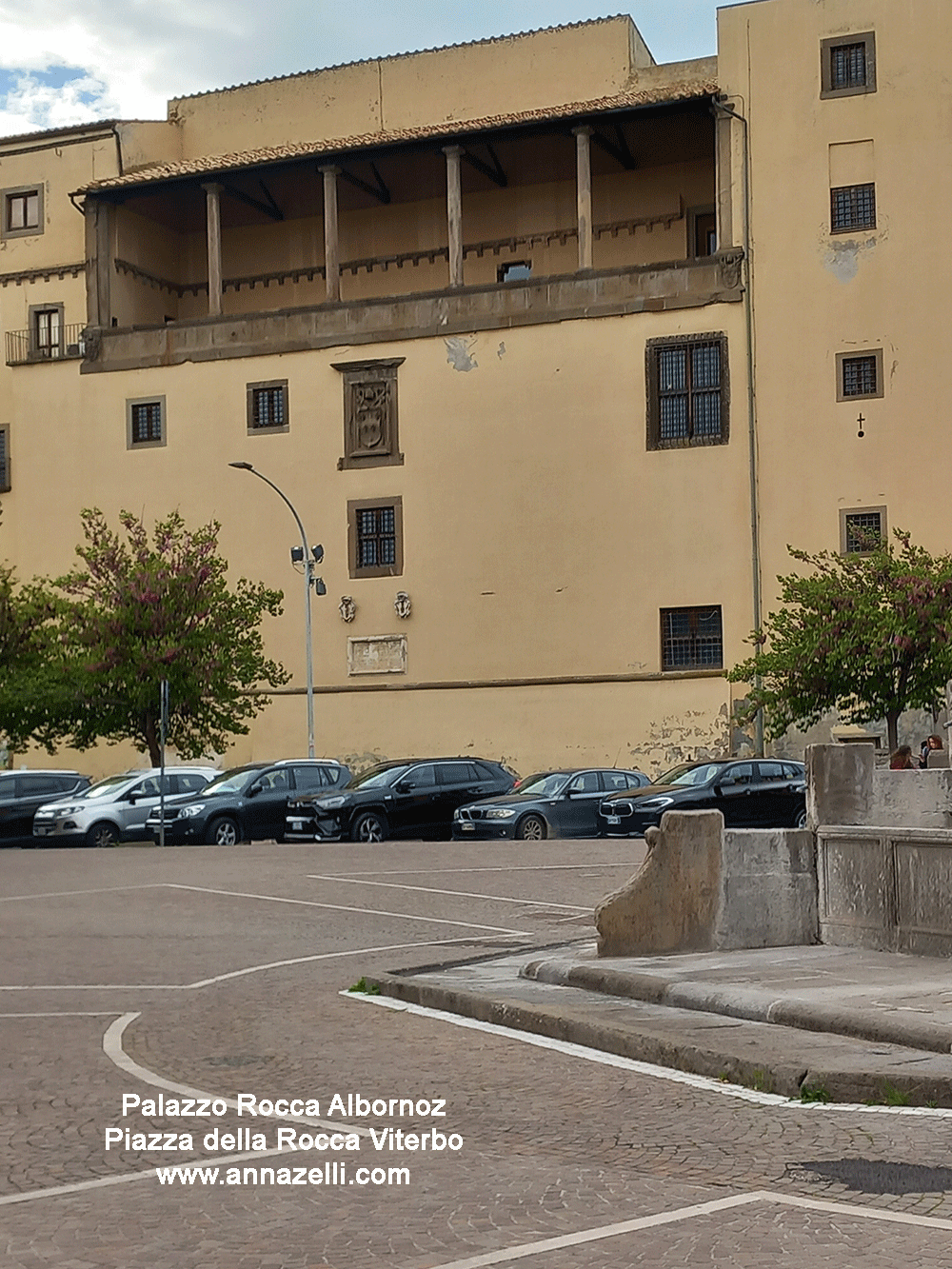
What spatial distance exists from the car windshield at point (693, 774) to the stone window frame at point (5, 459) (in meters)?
28.4

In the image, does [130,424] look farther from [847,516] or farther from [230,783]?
[847,516]

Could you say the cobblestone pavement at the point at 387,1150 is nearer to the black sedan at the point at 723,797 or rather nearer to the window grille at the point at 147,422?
the black sedan at the point at 723,797

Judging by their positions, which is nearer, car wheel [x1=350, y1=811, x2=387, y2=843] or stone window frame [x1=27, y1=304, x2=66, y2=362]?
car wheel [x1=350, y1=811, x2=387, y2=843]

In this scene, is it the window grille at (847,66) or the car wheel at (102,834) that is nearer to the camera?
the car wheel at (102,834)

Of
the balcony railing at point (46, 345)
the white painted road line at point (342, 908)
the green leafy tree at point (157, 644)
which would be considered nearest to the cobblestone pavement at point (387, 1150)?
the white painted road line at point (342, 908)

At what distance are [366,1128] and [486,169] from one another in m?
47.9

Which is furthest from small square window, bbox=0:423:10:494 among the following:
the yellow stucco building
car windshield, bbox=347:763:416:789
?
car windshield, bbox=347:763:416:789

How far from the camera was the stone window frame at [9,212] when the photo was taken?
56938mm

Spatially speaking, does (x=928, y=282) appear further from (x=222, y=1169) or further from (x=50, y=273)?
(x=222, y=1169)

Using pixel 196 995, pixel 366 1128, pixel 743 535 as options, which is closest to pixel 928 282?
pixel 743 535

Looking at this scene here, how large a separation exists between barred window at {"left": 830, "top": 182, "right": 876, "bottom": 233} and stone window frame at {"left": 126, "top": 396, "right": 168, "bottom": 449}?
64.8ft

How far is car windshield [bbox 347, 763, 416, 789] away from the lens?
35375mm

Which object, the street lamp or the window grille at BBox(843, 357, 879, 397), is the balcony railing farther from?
the window grille at BBox(843, 357, 879, 397)

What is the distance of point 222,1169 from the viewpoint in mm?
7539
